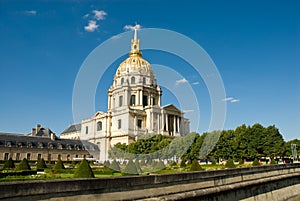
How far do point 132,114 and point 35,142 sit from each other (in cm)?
2220

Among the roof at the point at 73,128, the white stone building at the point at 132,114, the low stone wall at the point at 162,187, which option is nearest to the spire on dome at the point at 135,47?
the white stone building at the point at 132,114

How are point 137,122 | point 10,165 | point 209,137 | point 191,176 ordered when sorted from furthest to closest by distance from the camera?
point 137,122
point 209,137
point 10,165
point 191,176

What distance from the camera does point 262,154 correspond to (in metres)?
41.0

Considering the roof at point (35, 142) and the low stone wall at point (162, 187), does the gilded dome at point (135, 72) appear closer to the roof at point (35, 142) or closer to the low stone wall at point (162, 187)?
the roof at point (35, 142)

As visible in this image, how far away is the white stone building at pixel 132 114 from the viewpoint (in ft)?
214

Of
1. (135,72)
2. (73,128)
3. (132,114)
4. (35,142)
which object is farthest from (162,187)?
(73,128)

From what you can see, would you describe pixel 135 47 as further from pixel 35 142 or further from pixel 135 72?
pixel 35 142

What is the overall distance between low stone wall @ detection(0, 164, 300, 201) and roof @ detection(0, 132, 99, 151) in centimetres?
4633

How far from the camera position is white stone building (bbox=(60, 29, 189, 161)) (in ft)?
214

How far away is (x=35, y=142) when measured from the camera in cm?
5250

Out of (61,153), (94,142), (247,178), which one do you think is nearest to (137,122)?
(94,142)

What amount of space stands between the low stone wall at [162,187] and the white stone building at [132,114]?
168ft

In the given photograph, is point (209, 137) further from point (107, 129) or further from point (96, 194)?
point (96, 194)

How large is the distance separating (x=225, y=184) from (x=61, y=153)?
165ft
